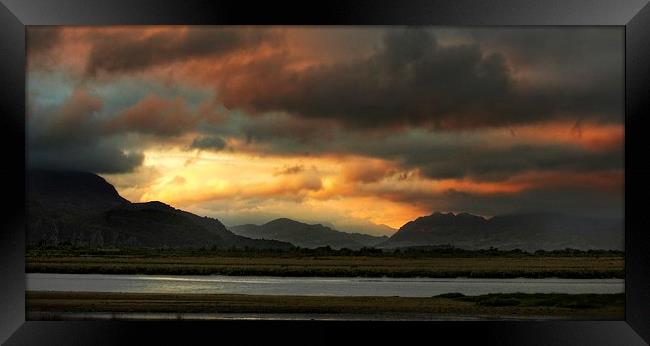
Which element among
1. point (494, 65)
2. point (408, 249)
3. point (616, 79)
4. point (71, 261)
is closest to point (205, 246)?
point (71, 261)

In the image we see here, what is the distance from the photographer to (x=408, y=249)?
9.71 metres

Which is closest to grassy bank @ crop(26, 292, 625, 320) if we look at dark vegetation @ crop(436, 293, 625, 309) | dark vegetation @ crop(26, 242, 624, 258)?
dark vegetation @ crop(436, 293, 625, 309)

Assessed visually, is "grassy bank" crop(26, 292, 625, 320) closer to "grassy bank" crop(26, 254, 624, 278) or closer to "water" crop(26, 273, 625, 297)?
"water" crop(26, 273, 625, 297)

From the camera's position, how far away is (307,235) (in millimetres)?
9648

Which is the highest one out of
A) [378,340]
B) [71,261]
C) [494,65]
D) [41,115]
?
[494,65]

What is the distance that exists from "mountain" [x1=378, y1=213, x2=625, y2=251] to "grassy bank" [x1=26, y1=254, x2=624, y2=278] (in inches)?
9.2

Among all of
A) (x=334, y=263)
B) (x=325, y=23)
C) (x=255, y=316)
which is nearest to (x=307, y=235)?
(x=334, y=263)

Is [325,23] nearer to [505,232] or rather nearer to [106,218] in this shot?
[505,232]

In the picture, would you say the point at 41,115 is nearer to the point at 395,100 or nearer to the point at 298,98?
the point at 298,98

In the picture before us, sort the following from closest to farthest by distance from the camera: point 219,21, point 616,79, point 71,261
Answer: point 219,21 < point 616,79 < point 71,261

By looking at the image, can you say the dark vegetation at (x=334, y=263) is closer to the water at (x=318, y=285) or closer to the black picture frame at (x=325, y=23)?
the water at (x=318, y=285)

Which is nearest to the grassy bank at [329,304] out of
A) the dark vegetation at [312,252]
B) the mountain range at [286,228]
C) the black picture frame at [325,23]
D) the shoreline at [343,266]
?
the shoreline at [343,266]

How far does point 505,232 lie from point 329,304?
7.69 ft

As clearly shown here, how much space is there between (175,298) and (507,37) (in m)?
5.10
